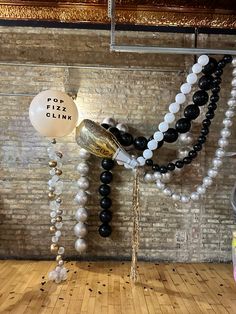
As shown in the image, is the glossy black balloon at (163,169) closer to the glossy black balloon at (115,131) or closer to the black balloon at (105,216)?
the glossy black balloon at (115,131)

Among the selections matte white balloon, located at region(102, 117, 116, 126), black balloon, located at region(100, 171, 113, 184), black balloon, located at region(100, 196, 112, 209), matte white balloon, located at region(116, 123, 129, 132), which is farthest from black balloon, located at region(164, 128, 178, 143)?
black balloon, located at region(100, 196, 112, 209)

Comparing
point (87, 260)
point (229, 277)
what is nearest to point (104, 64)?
point (87, 260)

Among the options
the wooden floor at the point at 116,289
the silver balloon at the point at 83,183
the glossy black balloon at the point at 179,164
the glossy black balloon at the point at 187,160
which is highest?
the glossy black balloon at the point at 187,160

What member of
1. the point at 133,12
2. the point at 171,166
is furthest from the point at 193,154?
the point at 133,12

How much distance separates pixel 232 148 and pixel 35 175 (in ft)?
9.05

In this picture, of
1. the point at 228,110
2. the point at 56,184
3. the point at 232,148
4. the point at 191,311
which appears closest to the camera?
the point at 191,311

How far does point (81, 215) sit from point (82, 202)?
17 centimetres

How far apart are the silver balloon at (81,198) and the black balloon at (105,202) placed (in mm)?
218

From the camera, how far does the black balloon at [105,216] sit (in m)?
5.03

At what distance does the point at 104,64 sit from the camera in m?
5.14

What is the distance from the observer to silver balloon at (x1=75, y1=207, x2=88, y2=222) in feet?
16.3

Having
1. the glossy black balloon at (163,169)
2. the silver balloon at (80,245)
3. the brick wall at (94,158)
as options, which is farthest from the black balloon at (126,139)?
the silver balloon at (80,245)

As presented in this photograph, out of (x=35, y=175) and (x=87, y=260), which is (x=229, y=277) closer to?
(x=87, y=260)

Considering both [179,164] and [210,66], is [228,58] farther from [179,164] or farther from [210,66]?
[179,164]
